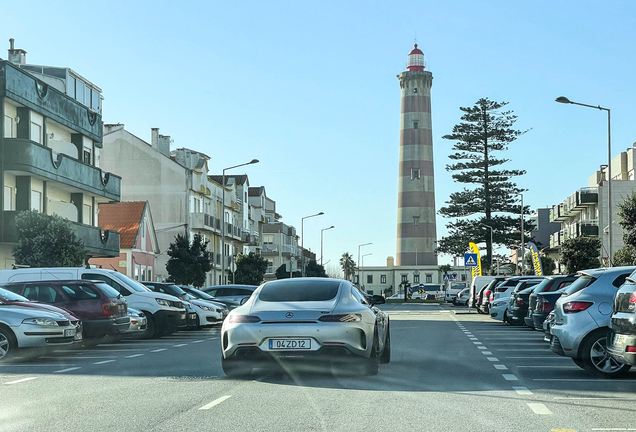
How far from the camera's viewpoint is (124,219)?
6116cm

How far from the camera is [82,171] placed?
4328 centimetres

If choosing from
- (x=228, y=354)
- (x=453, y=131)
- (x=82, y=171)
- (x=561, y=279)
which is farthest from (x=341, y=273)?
(x=228, y=354)

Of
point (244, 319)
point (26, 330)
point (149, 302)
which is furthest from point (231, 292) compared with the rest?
point (244, 319)

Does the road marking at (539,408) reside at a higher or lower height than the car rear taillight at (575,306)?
lower

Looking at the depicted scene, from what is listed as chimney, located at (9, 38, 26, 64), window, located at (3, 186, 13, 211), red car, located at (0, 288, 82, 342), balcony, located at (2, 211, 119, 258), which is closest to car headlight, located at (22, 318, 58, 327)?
red car, located at (0, 288, 82, 342)

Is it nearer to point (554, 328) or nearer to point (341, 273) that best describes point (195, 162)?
point (554, 328)

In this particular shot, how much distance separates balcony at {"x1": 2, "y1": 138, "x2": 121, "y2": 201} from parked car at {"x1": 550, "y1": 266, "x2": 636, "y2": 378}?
27.9 m

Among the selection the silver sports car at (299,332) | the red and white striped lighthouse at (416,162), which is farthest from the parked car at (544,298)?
the red and white striped lighthouse at (416,162)

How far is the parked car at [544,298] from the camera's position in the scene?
21.5 m

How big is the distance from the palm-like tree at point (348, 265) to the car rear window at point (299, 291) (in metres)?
158

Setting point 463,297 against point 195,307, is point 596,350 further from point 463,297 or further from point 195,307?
point 463,297

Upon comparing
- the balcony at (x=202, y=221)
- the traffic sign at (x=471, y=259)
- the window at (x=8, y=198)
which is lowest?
the traffic sign at (x=471, y=259)

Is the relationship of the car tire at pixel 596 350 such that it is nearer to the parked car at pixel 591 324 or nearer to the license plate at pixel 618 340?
the parked car at pixel 591 324

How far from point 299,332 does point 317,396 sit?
1.44 metres
